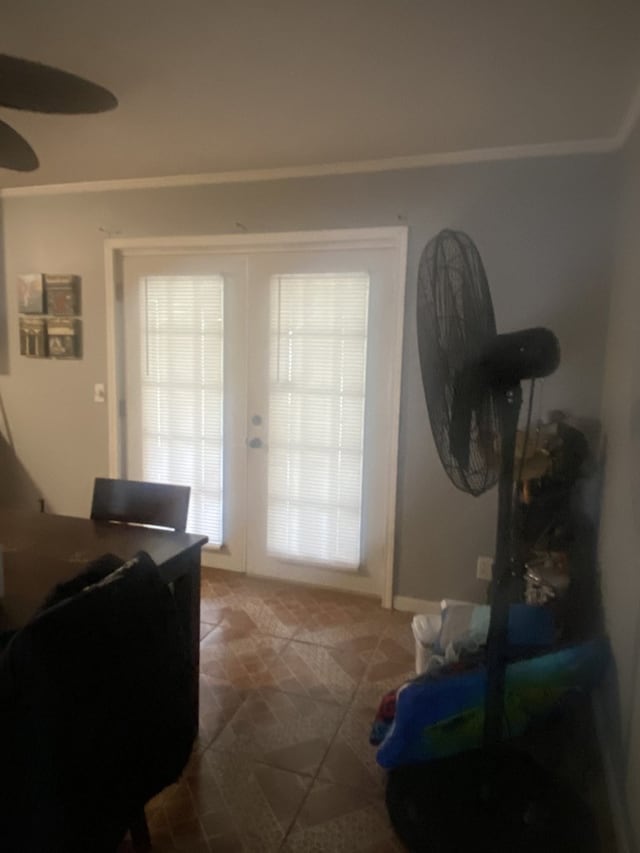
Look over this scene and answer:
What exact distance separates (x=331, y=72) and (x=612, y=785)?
8.08 feet

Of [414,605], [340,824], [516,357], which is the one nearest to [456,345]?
[516,357]

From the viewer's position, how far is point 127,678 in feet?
3.63

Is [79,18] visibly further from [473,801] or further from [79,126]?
[473,801]

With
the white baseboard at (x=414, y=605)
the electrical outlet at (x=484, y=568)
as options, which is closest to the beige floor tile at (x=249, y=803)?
the white baseboard at (x=414, y=605)

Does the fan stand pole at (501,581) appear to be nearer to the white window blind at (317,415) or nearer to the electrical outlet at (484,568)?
the electrical outlet at (484,568)

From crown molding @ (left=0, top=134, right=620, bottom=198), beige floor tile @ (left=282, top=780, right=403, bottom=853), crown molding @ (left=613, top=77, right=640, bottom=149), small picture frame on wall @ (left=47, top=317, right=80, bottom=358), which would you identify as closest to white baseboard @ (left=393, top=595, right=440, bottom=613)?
beige floor tile @ (left=282, top=780, right=403, bottom=853)

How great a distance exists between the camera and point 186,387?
3.32 m

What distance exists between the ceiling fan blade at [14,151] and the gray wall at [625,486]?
1989 mm

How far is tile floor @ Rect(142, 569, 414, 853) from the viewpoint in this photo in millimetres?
1615

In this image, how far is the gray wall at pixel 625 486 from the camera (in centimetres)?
155

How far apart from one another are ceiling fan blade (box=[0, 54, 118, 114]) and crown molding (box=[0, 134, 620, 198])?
4.77 ft

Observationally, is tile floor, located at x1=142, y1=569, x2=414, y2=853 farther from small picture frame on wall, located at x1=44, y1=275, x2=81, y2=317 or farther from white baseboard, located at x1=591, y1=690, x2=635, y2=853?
small picture frame on wall, located at x1=44, y1=275, x2=81, y2=317

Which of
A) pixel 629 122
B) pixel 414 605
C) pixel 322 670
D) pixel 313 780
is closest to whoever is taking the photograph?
pixel 313 780

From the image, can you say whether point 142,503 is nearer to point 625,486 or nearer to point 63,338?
point 625,486
